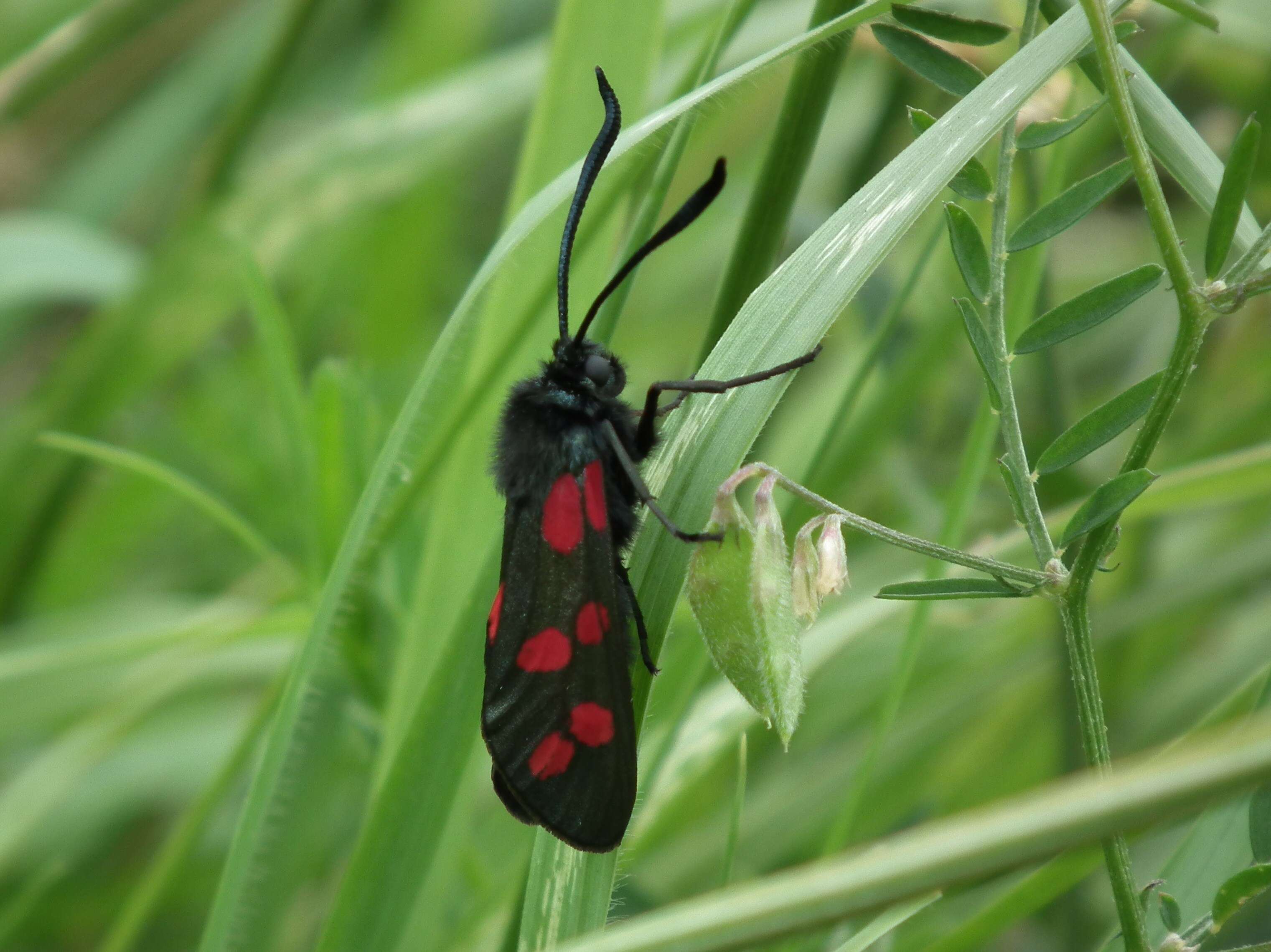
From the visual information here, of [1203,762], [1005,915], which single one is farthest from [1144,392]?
[1005,915]

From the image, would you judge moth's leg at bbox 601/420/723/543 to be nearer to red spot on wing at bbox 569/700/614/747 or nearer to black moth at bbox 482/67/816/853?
black moth at bbox 482/67/816/853

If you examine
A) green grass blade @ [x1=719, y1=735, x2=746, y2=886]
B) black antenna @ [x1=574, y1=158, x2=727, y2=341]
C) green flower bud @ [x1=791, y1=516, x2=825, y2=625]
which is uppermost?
black antenna @ [x1=574, y1=158, x2=727, y2=341]

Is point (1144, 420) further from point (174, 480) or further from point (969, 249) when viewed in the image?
point (174, 480)

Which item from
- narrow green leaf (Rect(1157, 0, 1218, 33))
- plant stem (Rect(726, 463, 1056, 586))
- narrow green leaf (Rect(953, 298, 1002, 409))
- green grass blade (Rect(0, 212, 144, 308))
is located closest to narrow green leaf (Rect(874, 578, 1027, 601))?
plant stem (Rect(726, 463, 1056, 586))

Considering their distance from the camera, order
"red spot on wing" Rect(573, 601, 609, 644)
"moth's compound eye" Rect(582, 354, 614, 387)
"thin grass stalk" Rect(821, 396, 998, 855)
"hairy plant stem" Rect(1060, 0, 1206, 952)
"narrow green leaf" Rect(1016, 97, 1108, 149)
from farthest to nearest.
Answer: "thin grass stalk" Rect(821, 396, 998, 855)
"moth's compound eye" Rect(582, 354, 614, 387)
"red spot on wing" Rect(573, 601, 609, 644)
"narrow green leaf" Rect(1016, 97, 1108, 149)
"hairy plant stem" Rect(1060, 0, 1206, 952)


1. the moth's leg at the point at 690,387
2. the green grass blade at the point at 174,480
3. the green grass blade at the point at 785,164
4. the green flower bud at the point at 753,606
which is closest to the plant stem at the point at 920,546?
the green flower bud at the point at 753,606

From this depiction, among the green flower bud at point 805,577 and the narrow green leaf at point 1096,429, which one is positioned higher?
the narrow green leaf at point 1096,429

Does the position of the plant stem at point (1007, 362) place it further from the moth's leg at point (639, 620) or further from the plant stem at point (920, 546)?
the moth's leg at point (639, 620)

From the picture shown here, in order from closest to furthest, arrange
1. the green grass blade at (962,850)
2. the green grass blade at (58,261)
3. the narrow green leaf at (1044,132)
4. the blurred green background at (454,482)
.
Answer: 1. the green grass blade at (962,850)
2. the narrow green leaf at (1044,132)
3. the blurred green background at (454,482)
4. the green grass blade at (58,261)
